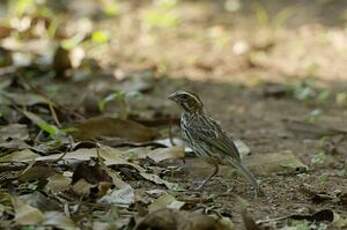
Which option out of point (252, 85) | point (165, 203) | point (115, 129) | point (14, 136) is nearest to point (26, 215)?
point (165, 203)

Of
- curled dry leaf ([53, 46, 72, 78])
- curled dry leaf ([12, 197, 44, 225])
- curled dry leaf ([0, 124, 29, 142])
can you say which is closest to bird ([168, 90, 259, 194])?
curled dry leaf ([0, 124, 29, 142])

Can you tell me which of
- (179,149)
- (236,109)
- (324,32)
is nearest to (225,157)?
(179,149)

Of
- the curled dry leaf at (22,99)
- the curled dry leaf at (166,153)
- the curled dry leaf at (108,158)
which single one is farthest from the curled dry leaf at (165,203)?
the curled dry leaf at (22,99)

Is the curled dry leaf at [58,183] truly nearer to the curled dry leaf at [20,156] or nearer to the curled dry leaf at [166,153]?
the curled dry leaf at [20,156]

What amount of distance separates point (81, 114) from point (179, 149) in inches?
46.9

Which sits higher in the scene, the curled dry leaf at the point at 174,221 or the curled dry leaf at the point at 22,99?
the curled dry leaf at the point at 22,99

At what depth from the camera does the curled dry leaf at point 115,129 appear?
5914mm

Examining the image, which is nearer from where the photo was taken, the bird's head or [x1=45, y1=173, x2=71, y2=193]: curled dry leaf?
[x1=45, y1=173, x2=71, y2=193]: curled dry leaf

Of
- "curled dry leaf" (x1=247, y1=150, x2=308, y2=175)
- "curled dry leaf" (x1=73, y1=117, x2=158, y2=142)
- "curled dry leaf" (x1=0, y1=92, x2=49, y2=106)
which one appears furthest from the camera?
"curled dry leaf" (x1=0, y1=92, x2=49, y2=106)

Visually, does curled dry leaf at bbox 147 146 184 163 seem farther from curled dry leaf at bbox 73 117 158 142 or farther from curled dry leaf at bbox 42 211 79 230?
curled dry leaf at bbox 42 211 79 230

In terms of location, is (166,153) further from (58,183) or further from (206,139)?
(58,183)

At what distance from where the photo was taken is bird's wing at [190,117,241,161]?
16.5 feet

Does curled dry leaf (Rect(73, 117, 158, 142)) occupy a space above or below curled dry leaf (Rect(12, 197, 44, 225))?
below

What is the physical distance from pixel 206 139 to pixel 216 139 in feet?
0.21
